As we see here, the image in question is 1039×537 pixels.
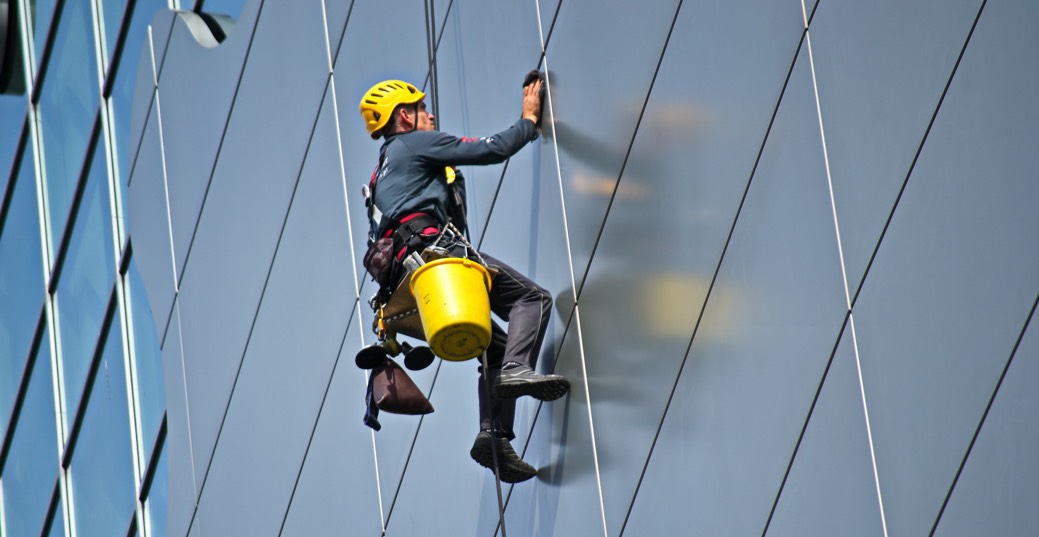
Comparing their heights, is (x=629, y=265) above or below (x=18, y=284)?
above

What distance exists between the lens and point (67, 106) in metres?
16.9

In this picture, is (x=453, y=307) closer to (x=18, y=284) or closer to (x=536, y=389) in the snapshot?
(x=536, y=389)

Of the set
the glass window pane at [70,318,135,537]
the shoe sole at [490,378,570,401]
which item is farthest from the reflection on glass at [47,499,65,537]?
the shoe sole at [490,378,570,401]

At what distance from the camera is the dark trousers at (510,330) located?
818 centimetres

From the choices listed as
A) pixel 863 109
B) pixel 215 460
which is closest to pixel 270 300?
pixel 215 460

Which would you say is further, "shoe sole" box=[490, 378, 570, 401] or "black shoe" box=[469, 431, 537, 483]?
"black shoe" box=[469, 431, 537, 483]

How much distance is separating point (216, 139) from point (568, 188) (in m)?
5.00

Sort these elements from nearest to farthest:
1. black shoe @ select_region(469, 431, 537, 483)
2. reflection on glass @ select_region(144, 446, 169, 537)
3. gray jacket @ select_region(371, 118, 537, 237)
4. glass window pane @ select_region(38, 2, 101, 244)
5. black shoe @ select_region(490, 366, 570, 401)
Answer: black shoe @ select_region(490, 366, 570, 401) < gray jacket @ select_region(371, 118, 537, 237) < black shoe @ select_region(469, 431, 537, 483) < reflection on glass @ select_region(144, 446, 169, 537) < glass window pane @ select_region(38, 2, 101, 244)

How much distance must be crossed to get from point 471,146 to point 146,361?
6984 mm

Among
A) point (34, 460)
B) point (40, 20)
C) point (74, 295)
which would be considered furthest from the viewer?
point (40, 20)

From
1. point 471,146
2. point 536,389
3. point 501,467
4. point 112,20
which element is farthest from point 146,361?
point 536,389

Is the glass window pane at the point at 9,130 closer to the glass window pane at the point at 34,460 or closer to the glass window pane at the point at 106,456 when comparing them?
the glass window pane at the point at 34,460

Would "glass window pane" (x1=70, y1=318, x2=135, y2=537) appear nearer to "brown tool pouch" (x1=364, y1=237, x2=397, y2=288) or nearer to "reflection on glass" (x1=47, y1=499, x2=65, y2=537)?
"reflection on glass" (x1=47, y1=499, x2=65, y2=537)

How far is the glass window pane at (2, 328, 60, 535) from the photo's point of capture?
16.7 meters
